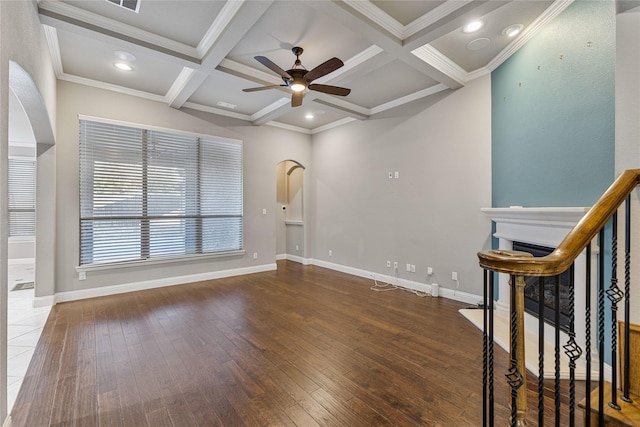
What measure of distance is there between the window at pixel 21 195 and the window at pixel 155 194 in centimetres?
435

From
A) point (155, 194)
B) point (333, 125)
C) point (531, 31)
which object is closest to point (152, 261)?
point (155, 194)

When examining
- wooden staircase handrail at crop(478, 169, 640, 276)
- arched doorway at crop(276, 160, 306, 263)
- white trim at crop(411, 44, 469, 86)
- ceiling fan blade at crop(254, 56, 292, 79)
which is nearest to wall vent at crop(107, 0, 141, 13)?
ceiling fan blade at crop(254, 56, 292, 79)

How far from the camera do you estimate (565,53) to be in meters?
2.65

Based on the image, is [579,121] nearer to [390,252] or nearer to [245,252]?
[390,252]

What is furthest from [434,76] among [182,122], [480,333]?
[182,122]

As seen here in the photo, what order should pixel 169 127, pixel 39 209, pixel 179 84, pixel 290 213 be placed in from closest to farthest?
1. pixel 39 209
2. pixel 179 84
3. pixel 169 127
4. pixel 290 213

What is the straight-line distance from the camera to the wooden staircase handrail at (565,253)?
3.52 ft

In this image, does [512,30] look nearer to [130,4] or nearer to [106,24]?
[130,4]

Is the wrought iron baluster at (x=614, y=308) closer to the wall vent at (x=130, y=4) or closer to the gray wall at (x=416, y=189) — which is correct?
the gray wall at (x=416, y=189)

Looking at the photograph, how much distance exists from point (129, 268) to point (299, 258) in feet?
Answer: 11.9

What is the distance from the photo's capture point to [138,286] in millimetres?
4656

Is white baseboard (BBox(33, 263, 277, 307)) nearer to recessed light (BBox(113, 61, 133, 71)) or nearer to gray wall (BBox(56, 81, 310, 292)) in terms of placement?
gray wall (BBox(56, 81, 310, 292))

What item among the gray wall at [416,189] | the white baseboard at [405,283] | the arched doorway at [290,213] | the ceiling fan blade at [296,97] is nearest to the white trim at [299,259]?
the arched doorway at [290,213]

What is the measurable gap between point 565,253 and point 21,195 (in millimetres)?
10077
